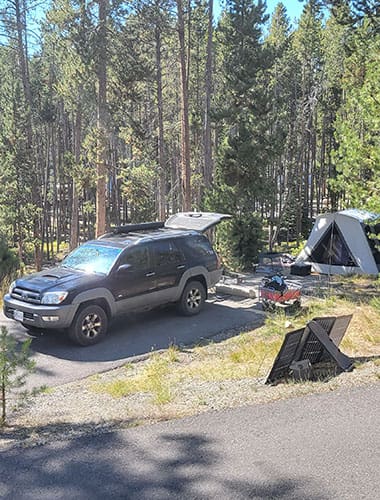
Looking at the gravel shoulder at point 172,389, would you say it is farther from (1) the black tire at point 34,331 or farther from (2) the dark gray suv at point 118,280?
(1) the black tire at point 34,331

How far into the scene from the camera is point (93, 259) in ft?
29.1

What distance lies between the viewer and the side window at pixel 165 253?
9312mm

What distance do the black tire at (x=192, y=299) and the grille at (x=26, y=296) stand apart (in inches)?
118

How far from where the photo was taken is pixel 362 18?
13734 mm

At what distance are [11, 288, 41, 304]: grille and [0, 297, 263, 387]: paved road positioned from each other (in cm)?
69

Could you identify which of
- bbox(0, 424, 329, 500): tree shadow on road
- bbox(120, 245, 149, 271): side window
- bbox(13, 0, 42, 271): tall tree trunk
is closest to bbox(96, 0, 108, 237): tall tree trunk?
bbox(13, 0, 42, 271): tall tree trunk

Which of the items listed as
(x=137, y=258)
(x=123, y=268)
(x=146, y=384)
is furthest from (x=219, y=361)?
(x=137, y=258)

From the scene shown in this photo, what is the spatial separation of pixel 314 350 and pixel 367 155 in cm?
350

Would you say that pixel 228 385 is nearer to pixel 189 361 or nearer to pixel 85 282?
pixel 189 361

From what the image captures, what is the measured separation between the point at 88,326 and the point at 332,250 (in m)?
9.49

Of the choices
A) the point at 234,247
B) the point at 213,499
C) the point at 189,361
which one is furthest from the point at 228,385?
the point at 234,247

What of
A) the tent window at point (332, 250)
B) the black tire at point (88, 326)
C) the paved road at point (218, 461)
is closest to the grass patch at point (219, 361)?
the paved road at point (218, 461)

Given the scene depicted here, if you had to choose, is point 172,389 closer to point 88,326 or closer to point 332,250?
point 88,326

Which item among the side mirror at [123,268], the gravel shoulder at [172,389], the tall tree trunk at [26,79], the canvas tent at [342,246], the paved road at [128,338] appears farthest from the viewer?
the tall tree trunk at [26,79]
